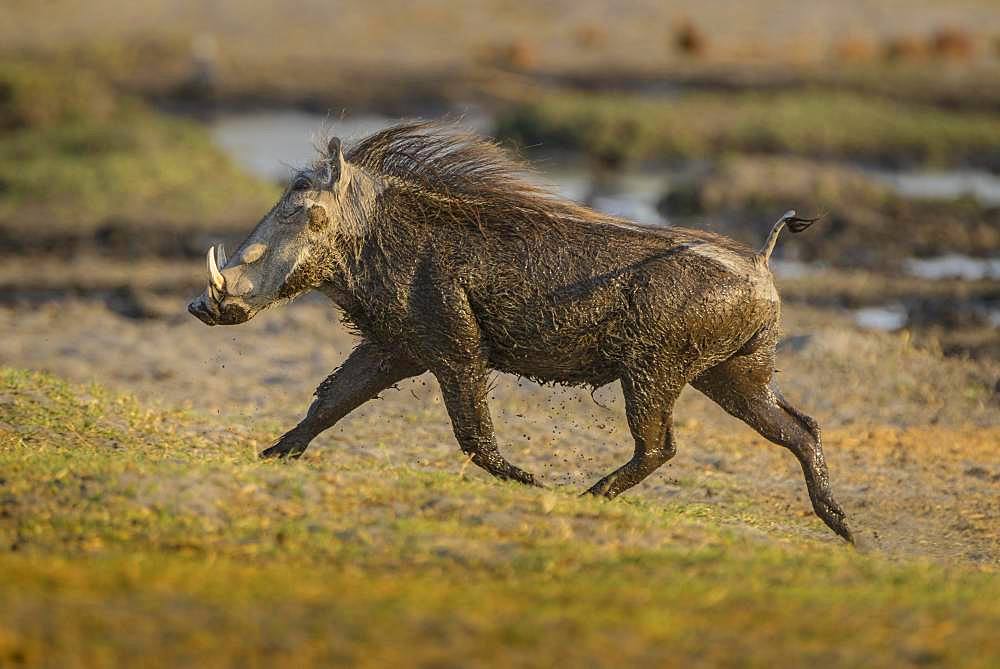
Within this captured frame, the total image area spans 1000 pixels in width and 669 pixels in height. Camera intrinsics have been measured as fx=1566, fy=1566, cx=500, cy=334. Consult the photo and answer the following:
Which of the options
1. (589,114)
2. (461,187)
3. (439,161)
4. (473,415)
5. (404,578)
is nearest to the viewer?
(404,578)

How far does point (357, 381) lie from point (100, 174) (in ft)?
41.3

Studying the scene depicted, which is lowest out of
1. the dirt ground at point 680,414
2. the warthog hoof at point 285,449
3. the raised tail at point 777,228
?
the dirt ground at point 680,414

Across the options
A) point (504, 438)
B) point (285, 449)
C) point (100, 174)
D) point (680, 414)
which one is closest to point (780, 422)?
point (504, 438)

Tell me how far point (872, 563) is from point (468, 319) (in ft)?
6.90

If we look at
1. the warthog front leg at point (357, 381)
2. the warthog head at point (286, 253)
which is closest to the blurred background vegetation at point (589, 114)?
the warthog head at point (286, 253)

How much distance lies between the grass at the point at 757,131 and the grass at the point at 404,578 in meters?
18.9

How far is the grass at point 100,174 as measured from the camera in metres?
18.1

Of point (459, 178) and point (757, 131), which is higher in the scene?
point (459, 178)

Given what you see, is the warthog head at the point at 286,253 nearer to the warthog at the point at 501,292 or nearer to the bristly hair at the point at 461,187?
the warthog at the point at 501,292

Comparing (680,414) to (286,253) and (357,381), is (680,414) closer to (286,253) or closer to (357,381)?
(357,381)

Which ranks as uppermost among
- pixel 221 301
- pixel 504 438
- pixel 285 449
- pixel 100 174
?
pixel 221 301

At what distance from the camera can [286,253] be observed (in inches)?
287

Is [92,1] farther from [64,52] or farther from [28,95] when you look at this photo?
[28,95]

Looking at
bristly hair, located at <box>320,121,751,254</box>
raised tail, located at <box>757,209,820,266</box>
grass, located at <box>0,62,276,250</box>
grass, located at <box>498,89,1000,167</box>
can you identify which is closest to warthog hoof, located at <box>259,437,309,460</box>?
bristly hair, located at <box>320,121,751,254</box>
